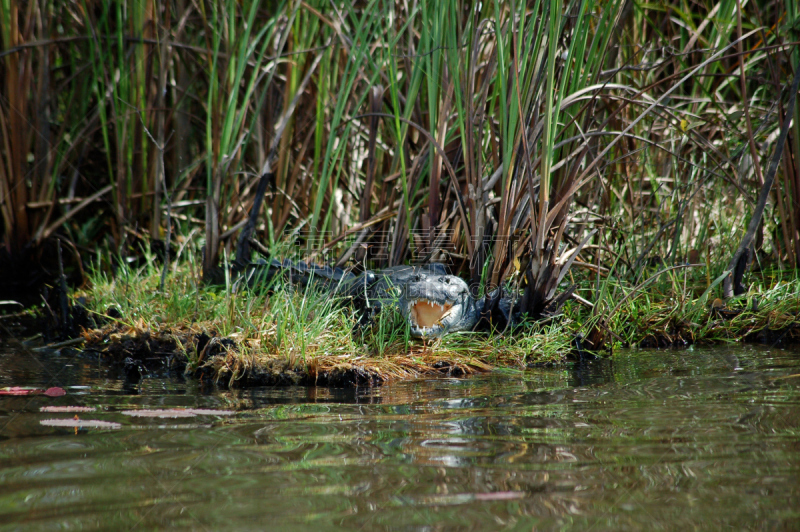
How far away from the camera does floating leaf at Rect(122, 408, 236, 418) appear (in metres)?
1.98

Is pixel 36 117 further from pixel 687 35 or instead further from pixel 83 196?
pixel 687 35

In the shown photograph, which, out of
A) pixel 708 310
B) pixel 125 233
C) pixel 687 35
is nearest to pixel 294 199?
pixel 125 233

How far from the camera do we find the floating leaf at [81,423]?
1834 mm

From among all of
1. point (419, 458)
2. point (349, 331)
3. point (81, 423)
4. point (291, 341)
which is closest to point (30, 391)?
point (81, 423)

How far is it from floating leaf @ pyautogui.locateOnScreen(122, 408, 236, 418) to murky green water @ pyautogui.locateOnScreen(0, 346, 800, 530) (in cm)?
3

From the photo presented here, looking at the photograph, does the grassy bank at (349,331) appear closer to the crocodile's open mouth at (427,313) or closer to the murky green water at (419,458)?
the crocodile's open mouth at (427,313)

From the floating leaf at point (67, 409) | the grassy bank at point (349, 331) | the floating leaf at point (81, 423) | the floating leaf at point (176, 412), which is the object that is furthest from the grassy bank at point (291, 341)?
the floating leaf at point (81, 423)

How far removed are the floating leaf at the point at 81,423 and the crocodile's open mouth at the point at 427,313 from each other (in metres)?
1.42

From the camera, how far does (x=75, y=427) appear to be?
72.0 inches

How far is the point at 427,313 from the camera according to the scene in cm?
304

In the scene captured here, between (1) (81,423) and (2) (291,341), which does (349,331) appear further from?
(1) (81,423)

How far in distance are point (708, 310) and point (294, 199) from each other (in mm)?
2395

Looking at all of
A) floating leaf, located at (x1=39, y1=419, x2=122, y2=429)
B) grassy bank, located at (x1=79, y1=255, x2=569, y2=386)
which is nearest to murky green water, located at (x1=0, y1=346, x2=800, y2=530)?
floating leaf, located at (x1=39, y1=419, x2=122, y2=429)

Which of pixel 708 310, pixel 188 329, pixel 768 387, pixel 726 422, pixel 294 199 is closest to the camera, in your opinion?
pixel 726 422
